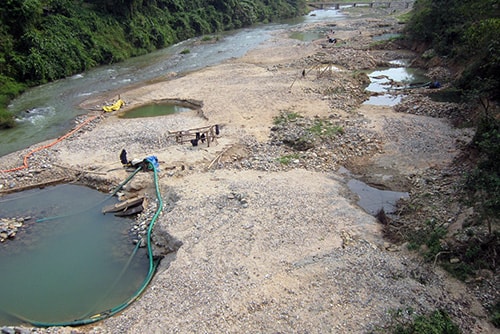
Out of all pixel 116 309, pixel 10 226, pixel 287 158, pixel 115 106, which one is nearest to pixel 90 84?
pixel 115 106

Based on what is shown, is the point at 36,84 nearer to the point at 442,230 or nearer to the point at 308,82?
the point at 308,82

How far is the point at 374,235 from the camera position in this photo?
12742mm

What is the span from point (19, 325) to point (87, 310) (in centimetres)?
182

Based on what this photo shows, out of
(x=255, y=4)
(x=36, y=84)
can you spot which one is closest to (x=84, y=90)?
(x=36, y=84)

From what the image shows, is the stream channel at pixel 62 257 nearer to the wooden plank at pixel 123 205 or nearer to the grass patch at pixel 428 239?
the wooden plank at pixel 123 205

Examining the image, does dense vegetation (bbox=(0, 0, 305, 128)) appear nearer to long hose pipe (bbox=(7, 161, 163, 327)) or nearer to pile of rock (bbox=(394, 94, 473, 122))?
long hose pipe (bbox=(7, 161, 163, 327))

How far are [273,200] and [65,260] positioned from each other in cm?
799

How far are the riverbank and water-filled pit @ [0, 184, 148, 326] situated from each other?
1.18 metres

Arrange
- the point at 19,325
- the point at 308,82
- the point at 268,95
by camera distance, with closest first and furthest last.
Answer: the point at 19,325, the point at 268,95, the point at 308,82

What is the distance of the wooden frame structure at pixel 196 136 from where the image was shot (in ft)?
65.2

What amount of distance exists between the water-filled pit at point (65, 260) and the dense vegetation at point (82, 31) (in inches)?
478

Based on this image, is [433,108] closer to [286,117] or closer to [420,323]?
[286,117]

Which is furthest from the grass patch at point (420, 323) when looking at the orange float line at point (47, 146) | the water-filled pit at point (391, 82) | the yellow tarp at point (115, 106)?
the yellow tarp at point (115, 106)

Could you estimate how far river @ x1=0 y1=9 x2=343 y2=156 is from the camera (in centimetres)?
2352
